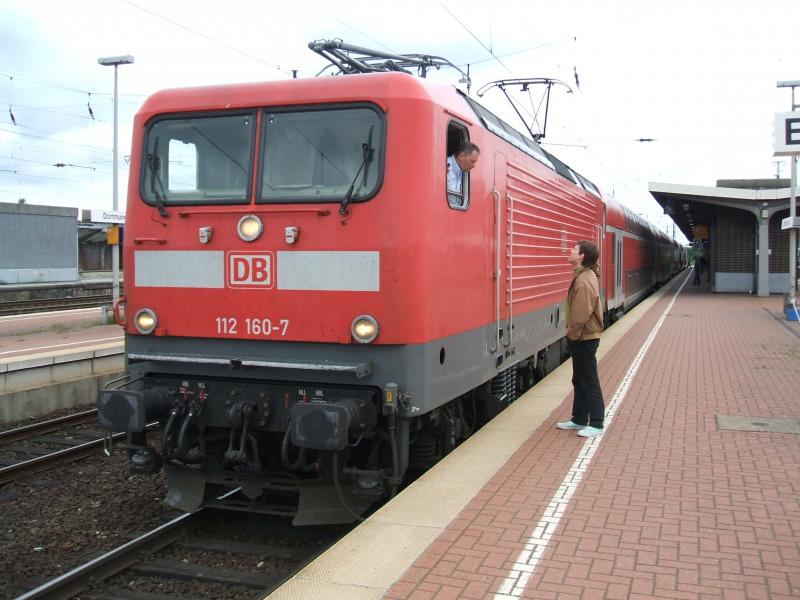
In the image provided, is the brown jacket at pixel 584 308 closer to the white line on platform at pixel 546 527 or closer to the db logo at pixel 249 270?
the white line on platform at pixel 546 527

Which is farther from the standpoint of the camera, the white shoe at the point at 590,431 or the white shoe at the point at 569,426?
the white shoe at the point at 569,426

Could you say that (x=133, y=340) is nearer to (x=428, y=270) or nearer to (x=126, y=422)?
(x=126, y=422)

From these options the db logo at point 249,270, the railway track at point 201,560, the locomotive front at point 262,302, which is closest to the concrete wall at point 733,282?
the railway track at point 201,560

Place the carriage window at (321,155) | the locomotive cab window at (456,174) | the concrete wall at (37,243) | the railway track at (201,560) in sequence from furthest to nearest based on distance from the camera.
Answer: the concrete wall at (37,243) < the locomotive cab window at (456,174) < the carriage window at (321,155) < the railway track at (201,560)

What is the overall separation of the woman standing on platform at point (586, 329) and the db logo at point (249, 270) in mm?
2903

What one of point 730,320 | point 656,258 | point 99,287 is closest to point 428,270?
point 730,320

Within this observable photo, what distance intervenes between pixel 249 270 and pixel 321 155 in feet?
3.13

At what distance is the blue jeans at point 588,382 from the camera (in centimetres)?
687

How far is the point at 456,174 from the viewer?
5.69 meters

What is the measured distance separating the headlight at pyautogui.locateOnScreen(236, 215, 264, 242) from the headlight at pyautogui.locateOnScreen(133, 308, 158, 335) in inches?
37.7

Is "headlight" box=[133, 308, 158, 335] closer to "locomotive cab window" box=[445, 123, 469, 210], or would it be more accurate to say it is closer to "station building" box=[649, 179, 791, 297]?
"locomotive cab window" box=[445, 123, 469, 210]

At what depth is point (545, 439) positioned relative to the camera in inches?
267

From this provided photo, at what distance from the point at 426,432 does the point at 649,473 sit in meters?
1.73

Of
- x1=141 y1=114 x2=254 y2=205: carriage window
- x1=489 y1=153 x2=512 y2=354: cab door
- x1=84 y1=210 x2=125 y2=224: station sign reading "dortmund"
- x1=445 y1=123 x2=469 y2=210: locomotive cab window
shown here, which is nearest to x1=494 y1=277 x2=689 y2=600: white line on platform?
x1=489 y1=153 x2=512 y2=354: cab door
